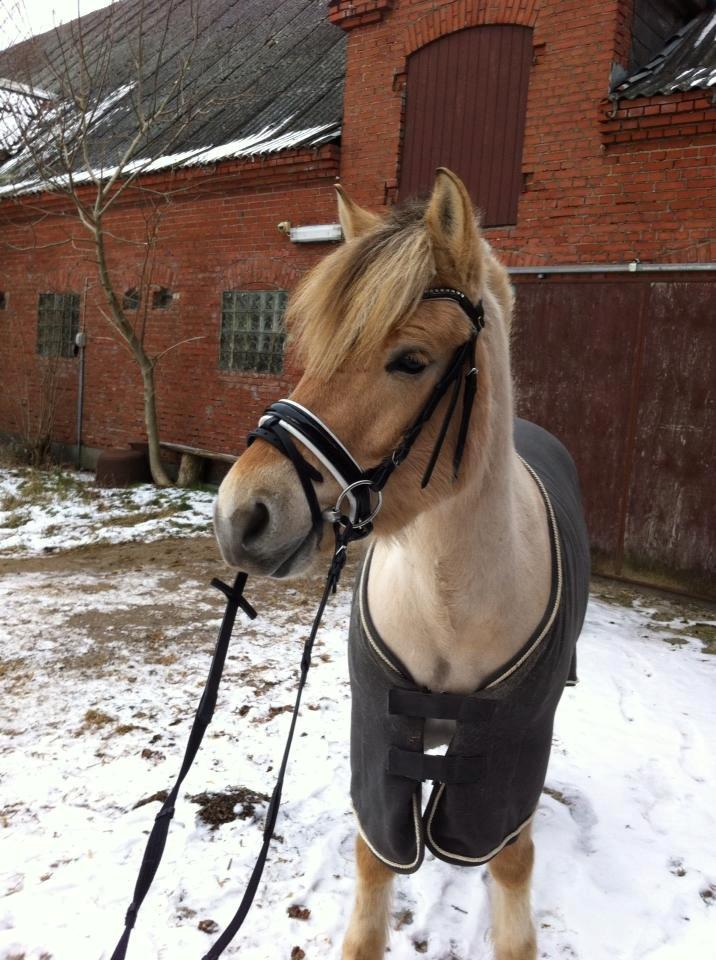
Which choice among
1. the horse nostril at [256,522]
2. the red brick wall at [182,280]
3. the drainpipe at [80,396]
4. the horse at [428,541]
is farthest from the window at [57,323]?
the horse nostril at [256,522]

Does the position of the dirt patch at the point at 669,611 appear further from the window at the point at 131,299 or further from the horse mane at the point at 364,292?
the window at the point at 131,299

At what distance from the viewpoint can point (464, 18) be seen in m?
6.76

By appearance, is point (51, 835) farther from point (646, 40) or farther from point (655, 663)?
point (646, 40)

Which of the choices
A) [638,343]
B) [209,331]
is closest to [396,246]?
[638,343]

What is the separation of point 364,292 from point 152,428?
28.1 feet

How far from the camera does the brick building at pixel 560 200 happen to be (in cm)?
576

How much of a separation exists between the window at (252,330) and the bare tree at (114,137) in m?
1.06

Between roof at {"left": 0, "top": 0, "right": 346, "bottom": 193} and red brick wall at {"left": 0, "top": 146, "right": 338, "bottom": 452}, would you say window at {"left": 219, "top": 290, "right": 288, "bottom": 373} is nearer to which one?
red brick wall at {"left": 0, "top": 146, "right": 338, "bottom": 452}

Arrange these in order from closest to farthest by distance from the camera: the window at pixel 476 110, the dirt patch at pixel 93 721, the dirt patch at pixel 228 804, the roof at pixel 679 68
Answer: the dirt patch at pixel 228 804
the dirt patch at pixel 93 721
the roof at pixel 679 68
the window at pixel 476 110

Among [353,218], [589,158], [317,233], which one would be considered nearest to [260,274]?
[317,233]

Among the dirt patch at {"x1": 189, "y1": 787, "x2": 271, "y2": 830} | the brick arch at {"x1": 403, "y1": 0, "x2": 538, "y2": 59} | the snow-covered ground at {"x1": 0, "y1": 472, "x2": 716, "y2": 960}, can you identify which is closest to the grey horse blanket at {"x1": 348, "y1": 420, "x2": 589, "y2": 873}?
the snow-covered ground at {"x1": 0, "y1": 472, "x2": 716, "y2": 960}

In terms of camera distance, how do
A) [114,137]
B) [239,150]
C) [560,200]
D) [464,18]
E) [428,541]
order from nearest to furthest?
1. [428,541]
2. [560,200]
3. [464,18]
4. [239,150]
5. [114,137]

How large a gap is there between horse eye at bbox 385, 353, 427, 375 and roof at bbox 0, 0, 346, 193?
7.36 m

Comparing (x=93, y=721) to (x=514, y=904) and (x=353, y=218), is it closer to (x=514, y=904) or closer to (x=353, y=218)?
(x=514, y=904)
